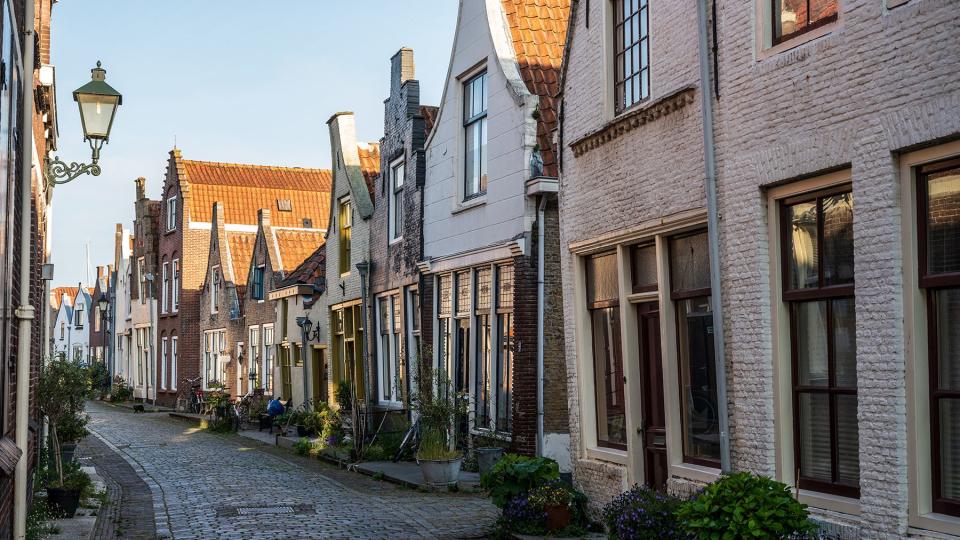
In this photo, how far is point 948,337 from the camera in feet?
22.6

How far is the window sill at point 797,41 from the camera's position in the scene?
7.94 meters

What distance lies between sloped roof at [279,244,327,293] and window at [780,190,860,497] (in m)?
19.7

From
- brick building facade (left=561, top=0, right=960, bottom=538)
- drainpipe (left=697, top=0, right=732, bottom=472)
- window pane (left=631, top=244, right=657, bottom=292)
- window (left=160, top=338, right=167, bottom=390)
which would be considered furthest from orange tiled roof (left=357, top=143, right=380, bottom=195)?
window (left=160, top=338, right=167, bottom=390)

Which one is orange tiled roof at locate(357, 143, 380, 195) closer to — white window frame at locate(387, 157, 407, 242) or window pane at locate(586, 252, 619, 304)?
white window frame at locate(387, 157, 407, 242)

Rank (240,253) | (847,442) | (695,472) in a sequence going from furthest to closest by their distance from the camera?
(240,253) → (695,472) → (847,442)

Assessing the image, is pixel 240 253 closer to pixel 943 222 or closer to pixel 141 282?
pixel 141 282

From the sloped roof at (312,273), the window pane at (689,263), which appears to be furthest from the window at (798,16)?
the sloped roof at (312,273)

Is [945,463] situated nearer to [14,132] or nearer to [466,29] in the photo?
[14,132]

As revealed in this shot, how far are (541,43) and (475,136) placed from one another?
5.85 ft

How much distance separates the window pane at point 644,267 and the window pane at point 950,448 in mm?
4133

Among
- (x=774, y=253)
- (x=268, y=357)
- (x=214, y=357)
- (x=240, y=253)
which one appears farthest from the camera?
(x=240, y=253)

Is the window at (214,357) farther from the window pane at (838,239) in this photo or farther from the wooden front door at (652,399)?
the window pane at (838,239)

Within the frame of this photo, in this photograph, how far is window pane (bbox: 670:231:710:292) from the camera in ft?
32.4


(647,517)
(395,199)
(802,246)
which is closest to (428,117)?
(395,199)
